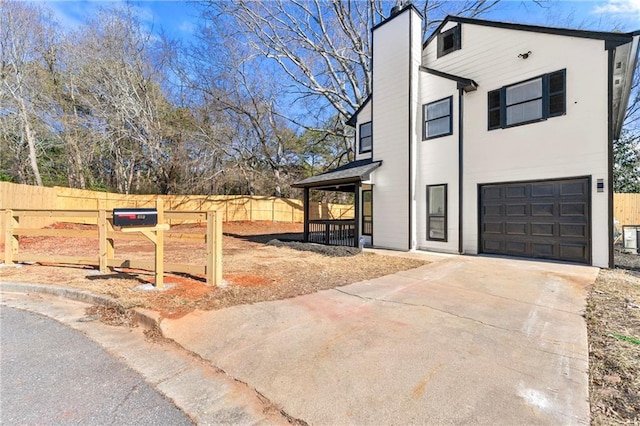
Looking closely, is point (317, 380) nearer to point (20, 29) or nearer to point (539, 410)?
point (539, 410)

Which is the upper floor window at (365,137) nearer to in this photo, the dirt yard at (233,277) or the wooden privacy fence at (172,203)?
the dirt yard at (233,277)

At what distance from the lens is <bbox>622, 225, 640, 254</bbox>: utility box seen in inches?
384

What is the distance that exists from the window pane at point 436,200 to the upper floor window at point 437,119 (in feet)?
5.67

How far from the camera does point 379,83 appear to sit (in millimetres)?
11086

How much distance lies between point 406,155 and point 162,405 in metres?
9.39

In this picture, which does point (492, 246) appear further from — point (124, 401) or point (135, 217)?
point (124, 401)

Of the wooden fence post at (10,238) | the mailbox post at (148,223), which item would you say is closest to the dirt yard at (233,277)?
the wooden fence post at (10,238)

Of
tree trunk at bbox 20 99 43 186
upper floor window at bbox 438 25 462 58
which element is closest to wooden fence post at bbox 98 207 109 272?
upper floor window at bbox 438 25 462 58

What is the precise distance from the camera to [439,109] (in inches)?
392

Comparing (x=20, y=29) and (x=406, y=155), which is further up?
(x=20, y=29)

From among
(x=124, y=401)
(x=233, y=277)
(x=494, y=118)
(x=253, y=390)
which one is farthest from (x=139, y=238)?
(x=494, y=118)

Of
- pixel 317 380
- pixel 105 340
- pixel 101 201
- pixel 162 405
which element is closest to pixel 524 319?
pixel 317 380

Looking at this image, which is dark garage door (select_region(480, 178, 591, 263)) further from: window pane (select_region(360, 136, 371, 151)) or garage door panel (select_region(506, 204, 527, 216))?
window pane (select_region(360, 136, 371, 151))

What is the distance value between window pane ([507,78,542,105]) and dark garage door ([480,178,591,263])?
7.61 ft
